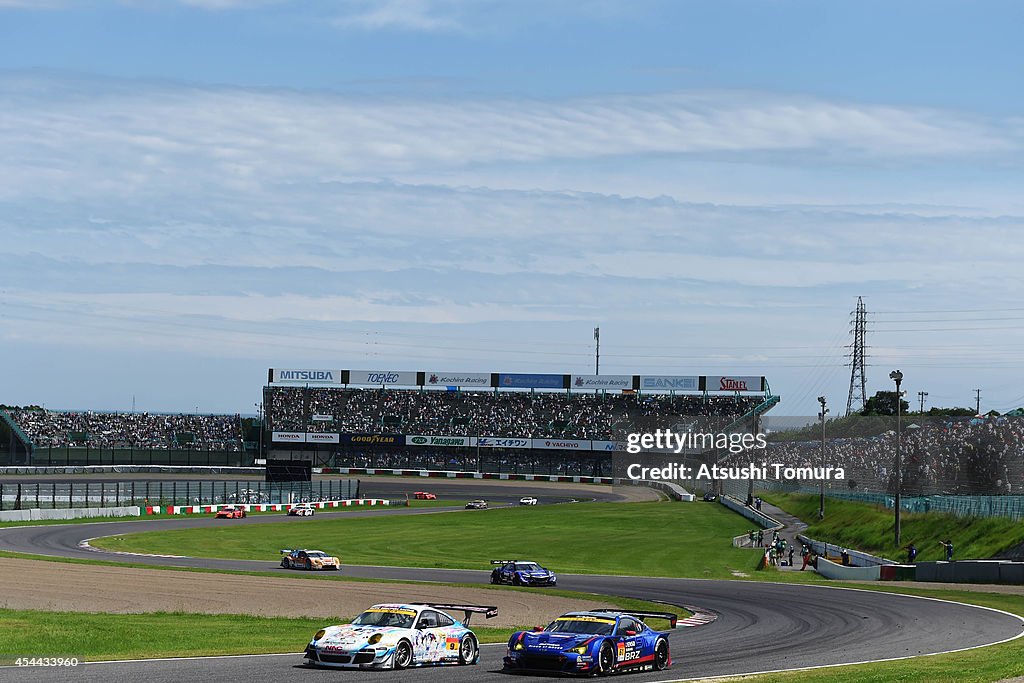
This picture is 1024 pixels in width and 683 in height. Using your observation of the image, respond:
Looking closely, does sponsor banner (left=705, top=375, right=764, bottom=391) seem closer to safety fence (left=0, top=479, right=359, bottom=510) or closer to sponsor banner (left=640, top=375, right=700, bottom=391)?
sponsor banner (left=640, top=375, right=700, bottom=391)

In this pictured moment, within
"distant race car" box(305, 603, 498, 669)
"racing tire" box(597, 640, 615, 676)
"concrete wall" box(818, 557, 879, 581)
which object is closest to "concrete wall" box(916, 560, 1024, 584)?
"concrete wall" box(818, 557, 879, 581)

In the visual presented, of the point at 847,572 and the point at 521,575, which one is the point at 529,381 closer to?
the point at 847,572

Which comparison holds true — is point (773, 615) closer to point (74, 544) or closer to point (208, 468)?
point (74, 544)

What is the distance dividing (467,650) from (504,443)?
412 feet

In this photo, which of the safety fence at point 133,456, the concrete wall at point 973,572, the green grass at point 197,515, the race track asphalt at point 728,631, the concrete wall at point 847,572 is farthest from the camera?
the safety fence at point 133,456

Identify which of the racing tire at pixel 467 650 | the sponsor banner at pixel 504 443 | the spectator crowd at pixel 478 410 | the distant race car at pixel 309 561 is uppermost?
the spectator crowd at pixel 478 410

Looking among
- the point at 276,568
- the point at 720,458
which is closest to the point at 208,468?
the point at 720,458

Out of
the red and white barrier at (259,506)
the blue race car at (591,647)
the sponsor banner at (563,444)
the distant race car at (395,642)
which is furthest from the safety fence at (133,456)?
the blue race car at (591,647)

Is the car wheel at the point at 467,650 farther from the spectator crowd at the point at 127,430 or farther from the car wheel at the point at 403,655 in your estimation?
the spectator crowd at the point at 127,430

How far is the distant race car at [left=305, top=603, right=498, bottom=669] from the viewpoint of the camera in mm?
22984

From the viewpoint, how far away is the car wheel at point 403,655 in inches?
923

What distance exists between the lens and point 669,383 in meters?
160

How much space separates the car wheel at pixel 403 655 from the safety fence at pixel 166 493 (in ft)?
193

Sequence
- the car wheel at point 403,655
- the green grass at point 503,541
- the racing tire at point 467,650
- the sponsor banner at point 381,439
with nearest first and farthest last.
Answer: the car wheel at point 403,655 < the racing tire at point 467,650 < the green grass at point 503,541 < the sponsor banner at point 381,439
